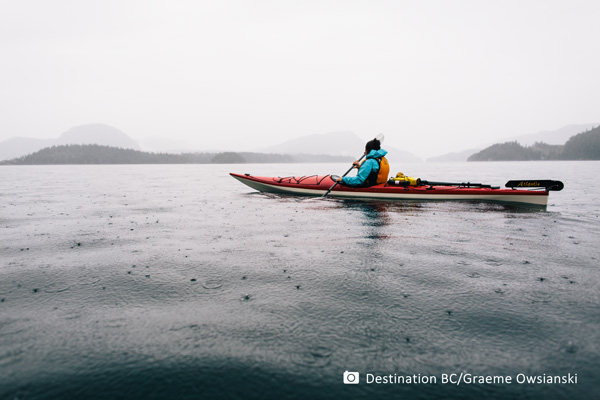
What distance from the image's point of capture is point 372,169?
1373 cm

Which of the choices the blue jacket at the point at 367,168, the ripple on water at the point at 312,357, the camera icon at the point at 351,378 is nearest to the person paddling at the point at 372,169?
the blue jacket at the point at 367,168

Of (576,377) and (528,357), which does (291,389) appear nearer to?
(528,357)

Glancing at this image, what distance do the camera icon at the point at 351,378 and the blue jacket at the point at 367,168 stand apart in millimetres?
11330

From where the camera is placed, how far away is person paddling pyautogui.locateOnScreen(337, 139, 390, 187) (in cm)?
1341

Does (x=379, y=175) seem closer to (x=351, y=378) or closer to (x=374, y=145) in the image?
(x=374, y=145)

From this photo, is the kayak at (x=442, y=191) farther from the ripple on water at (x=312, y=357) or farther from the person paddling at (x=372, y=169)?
the ripple on water at (x=312, y=357)

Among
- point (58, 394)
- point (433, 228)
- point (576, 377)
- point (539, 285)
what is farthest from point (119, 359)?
point (433, 228)

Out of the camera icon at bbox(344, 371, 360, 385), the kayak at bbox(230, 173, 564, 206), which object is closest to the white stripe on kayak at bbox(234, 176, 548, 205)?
the kayak at bbox(230, 173, 564, 206)

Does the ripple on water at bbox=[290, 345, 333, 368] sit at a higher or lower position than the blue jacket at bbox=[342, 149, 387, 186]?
lower

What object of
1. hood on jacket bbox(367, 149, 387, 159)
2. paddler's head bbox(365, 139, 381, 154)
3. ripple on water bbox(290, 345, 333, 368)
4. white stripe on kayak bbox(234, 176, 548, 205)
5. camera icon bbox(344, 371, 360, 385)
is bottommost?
camera icon bbox(344, 371, 360, 385)

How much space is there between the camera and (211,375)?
8.68 feet

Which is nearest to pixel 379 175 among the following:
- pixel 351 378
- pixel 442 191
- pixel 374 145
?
pixel 374 145

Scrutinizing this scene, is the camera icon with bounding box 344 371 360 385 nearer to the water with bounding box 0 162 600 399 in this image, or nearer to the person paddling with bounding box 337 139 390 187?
the water with bounding box 0 162 600 399

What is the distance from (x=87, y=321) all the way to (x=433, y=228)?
25.8 ft
